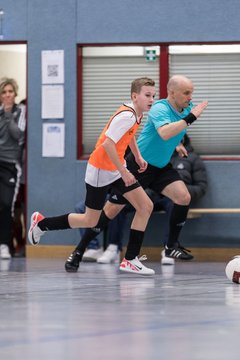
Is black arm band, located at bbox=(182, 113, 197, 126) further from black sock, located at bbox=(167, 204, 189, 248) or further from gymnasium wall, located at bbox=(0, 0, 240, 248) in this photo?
gymnasium wall, located at bbox=(0, 0, 240, 248)

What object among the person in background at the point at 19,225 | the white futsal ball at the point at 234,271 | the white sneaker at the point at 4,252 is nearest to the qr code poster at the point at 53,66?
the person in background at the point at 19,225

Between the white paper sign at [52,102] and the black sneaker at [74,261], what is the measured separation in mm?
3801

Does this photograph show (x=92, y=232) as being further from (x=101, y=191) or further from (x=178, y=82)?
(x=178, y=82)

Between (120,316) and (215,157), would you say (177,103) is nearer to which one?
(215,157)

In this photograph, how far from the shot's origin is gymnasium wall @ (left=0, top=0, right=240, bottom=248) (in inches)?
636

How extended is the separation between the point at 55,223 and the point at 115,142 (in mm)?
1490

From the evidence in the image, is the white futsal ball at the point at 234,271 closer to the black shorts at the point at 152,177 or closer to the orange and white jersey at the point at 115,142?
the orange and white jersey at the point at 115,142

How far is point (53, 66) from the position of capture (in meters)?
16.7

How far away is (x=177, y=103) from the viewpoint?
13273 mm

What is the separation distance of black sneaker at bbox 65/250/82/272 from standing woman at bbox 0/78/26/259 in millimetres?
3147

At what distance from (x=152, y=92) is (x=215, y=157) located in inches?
157

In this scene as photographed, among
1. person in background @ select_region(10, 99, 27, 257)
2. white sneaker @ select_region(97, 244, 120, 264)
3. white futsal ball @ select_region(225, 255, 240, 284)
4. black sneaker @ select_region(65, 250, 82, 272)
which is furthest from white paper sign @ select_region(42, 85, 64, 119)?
white futsal ball @ select_region(225, 255, 240, 284)

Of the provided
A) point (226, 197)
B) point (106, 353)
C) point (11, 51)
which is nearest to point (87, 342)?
point (106, 353)

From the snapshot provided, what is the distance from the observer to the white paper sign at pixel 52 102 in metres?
16.7
